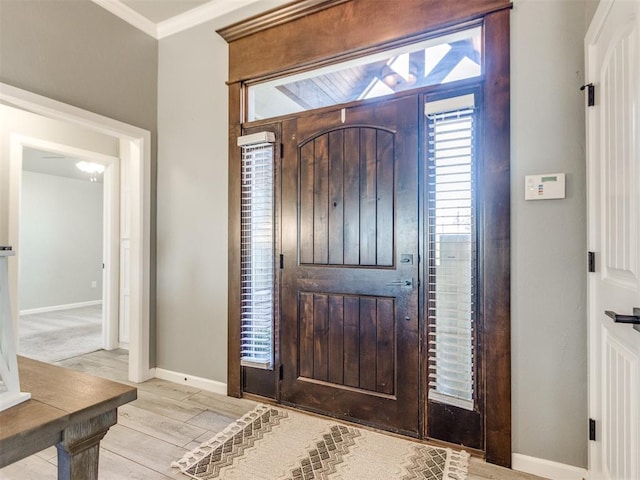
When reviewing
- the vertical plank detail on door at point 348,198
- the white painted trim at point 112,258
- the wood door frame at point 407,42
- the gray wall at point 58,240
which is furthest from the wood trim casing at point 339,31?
the gray wall at point 58,240

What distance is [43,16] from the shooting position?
240cm

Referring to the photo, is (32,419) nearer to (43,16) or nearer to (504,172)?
(504,172)

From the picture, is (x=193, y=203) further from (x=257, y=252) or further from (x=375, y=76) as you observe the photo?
(x=375, y=76)

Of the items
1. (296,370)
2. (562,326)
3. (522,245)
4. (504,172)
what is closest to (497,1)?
(504,172)

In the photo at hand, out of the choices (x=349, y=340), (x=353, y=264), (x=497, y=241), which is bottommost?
(x=349, y=340)

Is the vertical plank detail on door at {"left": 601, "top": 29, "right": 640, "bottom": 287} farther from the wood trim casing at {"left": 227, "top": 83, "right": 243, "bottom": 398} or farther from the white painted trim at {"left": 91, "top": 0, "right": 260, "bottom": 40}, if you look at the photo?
the white painted trim at {"left": 91, "top": 0, "right": 260, "bottom": 40}

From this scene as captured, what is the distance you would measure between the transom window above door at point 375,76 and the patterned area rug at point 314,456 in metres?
2.12

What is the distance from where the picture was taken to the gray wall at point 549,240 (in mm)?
1765

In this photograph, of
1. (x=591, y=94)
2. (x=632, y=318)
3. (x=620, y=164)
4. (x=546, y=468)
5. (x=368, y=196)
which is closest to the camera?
(x=632, y=318)

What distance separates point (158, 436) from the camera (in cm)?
217

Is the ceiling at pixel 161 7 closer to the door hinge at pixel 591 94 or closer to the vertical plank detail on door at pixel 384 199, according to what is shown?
the vertical plank detail on door at pixel 384 199

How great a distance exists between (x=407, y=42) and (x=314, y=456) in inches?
97.3

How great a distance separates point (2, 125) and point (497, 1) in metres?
3.83

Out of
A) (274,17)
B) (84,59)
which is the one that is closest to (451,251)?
(274,17)
